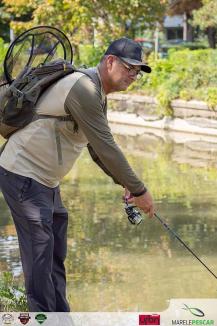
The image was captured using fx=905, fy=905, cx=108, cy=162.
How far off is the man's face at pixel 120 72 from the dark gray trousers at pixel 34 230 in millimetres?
603

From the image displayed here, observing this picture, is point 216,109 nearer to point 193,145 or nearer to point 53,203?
point 193,145

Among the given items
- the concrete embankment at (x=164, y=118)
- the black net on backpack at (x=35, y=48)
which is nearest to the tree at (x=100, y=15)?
the concrete embankment at (x=164, y=118)

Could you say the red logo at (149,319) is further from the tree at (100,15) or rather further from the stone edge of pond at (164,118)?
the tree at (100,15)

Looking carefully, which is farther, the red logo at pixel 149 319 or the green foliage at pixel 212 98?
the green foliage at pixel 212 98

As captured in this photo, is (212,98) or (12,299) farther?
(212,98)

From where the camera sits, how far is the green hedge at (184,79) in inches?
722

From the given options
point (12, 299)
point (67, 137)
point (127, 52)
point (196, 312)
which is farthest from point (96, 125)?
point (12, 299)

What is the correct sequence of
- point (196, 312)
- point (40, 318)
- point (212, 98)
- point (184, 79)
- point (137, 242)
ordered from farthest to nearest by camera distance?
1. point (184, 79)
2. point (212, 98)
3. point (137, 242)
4. point (196, 312)
5. point (40, 318)

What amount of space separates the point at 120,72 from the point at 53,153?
492 mm

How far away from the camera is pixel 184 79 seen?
62.6ft

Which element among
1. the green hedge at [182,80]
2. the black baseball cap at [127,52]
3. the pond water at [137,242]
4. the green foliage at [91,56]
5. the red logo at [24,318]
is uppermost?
the black baseball cap at [127,52]

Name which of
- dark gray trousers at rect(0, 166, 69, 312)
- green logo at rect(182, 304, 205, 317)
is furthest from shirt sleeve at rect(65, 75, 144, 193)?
green logo at rect(182, 304, 205, 317)

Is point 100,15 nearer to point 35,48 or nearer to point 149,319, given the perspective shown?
point 35,48

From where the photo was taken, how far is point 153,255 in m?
7.45
